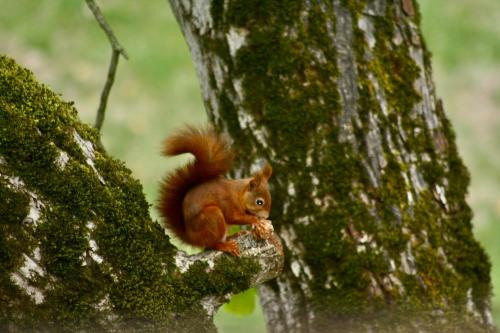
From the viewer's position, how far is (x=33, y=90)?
2.18 m

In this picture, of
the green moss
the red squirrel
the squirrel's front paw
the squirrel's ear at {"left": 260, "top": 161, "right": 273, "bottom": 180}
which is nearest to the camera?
the squirrel's front paw


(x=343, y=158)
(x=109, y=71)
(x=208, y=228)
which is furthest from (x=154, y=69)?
(x=208, y=228)

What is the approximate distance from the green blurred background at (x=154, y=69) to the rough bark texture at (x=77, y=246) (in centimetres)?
487

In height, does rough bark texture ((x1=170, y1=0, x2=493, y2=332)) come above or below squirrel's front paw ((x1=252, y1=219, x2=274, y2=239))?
above

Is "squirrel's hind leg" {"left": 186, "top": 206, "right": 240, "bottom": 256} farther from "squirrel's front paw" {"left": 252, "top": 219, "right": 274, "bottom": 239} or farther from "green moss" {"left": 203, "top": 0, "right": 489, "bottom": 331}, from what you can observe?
"green moss" {"left": 203, "top": 0, "right": 489, "bottom": 331}

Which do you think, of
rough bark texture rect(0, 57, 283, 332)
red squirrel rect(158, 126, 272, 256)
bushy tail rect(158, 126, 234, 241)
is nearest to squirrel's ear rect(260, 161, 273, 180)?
red squirrel rect(158, 126, 272, 256)

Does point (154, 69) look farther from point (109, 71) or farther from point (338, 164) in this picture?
point (338, 164)

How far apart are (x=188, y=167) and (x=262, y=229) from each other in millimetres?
380

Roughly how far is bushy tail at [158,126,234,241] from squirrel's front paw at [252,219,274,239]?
243 millimetres

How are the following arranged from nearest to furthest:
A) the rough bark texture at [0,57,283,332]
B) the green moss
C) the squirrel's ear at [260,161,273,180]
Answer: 1. the rough bark texture at [0,57,283,332]
2. the squirrel's ear at [260,161,273,180]
3. the green moss

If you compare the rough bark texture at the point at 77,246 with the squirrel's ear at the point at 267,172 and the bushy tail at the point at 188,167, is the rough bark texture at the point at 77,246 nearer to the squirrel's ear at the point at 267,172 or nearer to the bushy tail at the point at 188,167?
the bushy tail at the point at 188,167

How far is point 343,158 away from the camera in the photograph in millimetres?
2996

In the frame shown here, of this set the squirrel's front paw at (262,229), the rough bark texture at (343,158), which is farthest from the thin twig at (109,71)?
the squirrel's front paw at (262,229)

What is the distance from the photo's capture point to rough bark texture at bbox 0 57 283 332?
6.62 feet
